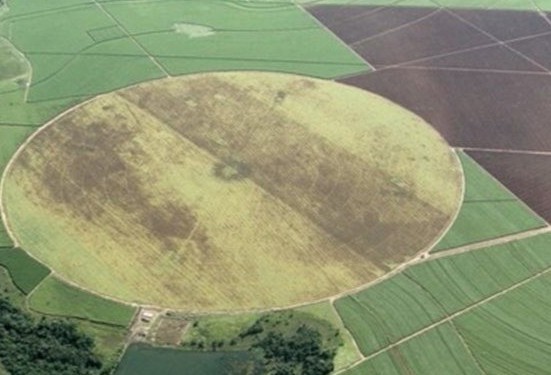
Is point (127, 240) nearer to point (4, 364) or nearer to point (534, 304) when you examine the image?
point (4, 364)

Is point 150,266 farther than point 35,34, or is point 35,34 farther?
point 35,34

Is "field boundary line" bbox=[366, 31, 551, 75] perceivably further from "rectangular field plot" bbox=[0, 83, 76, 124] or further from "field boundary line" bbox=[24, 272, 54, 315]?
"field boundary line" bbox=[24, 272, 54, 315]

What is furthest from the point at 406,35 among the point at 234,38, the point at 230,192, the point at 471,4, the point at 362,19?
the point at 230,192

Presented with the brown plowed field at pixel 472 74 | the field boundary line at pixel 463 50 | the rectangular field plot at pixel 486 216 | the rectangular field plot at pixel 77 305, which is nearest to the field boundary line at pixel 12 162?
Result: the rectangular field plot at pixel 77 305

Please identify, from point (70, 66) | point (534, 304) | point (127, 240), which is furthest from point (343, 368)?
point (70, 66)

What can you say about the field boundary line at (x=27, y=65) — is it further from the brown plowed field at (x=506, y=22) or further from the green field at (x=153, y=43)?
the brown plowed field at (x=506, y=22)

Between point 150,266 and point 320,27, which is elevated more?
point 320,27
